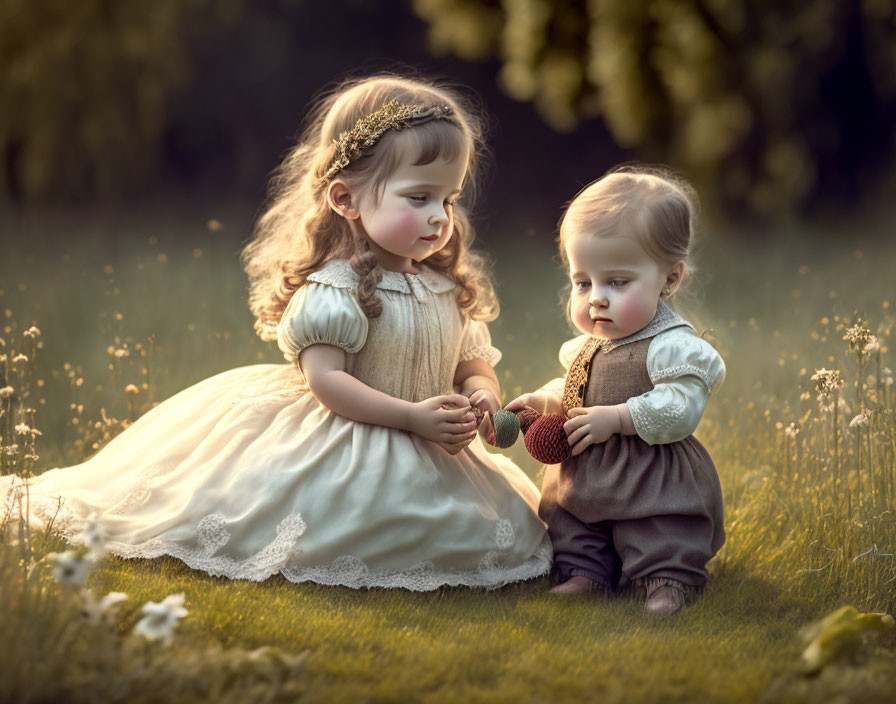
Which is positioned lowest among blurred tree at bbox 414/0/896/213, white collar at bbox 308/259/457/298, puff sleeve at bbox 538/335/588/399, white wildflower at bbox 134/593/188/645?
white wildflower at bbox 134/593/188/645

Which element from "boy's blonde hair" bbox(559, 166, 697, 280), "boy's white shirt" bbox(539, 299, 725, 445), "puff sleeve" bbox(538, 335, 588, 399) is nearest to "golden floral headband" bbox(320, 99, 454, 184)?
"boy's blonde hair" bbox(559, 166, 697, 280)

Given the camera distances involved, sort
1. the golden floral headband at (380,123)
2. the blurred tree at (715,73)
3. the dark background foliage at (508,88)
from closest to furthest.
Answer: the golden floral headband at (380,123) < the blurred tree at (715,73) < the dark background foliage at (508,88)

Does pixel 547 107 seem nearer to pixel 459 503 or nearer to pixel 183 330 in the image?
pixel 183 330

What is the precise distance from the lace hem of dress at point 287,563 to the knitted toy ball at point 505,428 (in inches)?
10.3

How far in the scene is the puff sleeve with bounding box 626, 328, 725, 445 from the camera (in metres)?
2.55

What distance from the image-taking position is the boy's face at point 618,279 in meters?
2.63

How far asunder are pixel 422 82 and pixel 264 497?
1.43 metres

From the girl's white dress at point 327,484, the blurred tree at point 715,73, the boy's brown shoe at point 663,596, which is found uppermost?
the blurred tree at point 715,73

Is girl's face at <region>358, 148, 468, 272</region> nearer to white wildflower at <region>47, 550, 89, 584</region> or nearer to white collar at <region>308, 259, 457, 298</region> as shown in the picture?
white collar at <region>308, 259, 457, 298</region>

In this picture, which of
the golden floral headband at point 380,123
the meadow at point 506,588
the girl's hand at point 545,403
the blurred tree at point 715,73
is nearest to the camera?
the meadow at point 506,588

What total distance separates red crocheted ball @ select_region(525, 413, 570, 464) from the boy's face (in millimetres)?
298

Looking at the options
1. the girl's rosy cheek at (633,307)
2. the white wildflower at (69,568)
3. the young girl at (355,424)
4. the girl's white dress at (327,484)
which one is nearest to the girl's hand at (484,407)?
the young girl at (355,424)

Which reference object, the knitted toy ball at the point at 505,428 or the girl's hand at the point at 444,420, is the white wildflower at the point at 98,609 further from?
the knitted toy ball at the point at 505,428

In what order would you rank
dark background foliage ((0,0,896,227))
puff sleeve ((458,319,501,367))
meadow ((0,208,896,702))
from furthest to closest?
dark background foliage ((0,0,896,227)) < puff sleeve ((458,319,501,367)) < meadow ((0,208,896,702))
